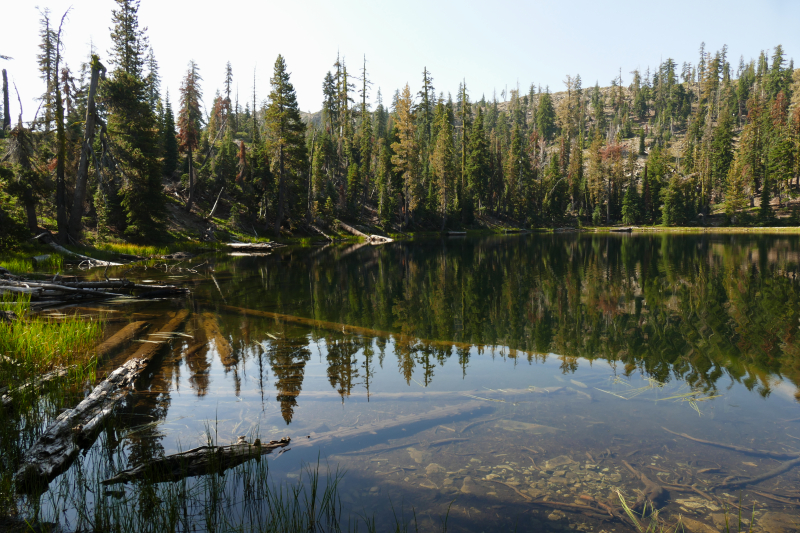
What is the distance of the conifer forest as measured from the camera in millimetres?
26328

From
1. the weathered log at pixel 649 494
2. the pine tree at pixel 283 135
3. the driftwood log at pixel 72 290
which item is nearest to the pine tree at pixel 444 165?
the pine tree at pixel 283 135

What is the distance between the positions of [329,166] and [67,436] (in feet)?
214

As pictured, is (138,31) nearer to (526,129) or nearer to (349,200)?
(349,200)

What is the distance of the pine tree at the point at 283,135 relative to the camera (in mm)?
45312

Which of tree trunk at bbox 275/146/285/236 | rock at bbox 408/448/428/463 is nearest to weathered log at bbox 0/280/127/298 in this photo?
rock at bbox 408/448/428/463

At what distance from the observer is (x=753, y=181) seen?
81375mm

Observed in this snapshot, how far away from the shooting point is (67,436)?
4734 mm

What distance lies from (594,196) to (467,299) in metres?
84.0

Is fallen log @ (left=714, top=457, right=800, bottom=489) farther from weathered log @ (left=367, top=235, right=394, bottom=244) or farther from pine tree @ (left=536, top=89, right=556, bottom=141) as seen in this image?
pine tree @ (left=536, top=89, right=556, bottom=141)

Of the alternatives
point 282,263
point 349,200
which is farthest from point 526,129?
point 282,263

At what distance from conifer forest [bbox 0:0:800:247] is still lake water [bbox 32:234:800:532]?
1814cm

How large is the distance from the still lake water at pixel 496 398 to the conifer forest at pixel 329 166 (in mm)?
18140

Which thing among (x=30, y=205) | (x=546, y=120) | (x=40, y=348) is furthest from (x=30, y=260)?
(x=546, y=120)

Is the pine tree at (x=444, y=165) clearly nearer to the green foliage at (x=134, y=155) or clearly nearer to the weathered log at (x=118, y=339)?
the green foliage at (x=134, y=155)
